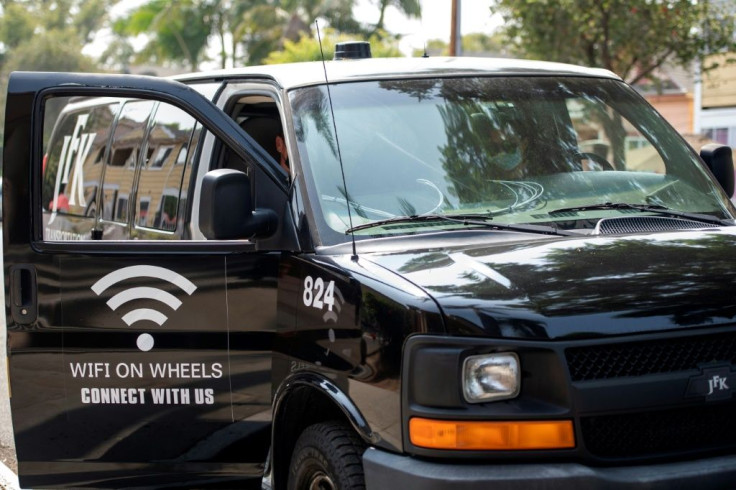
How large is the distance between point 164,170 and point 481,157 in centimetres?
160

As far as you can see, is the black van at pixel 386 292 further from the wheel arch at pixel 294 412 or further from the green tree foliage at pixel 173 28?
the green tree foliage at pixel 173 28

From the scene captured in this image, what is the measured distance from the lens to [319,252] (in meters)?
3.94

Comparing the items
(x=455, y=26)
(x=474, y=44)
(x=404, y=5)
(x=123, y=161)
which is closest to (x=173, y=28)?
(x=404, y=5)

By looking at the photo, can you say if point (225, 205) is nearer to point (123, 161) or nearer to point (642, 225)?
point (642, 225)

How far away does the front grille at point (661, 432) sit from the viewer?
3.32m

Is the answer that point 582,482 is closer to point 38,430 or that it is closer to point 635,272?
point 635,272

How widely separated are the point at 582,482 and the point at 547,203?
1.34m

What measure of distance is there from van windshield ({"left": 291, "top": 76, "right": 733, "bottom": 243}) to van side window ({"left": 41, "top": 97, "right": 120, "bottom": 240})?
6.58 ft

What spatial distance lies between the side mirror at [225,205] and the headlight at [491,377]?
1064 millimetres

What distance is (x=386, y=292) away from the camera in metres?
3.48

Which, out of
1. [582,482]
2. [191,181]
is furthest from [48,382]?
[582,482]

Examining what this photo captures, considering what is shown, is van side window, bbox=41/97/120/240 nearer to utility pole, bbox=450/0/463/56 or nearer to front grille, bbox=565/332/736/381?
front grille, bbox=565/332/736/381

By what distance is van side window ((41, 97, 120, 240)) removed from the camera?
20.0 ft

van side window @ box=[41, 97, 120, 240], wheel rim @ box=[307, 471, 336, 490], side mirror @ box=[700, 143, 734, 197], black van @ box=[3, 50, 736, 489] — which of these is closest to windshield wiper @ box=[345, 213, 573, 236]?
black van @ box=[3, 50, 736, 489]
